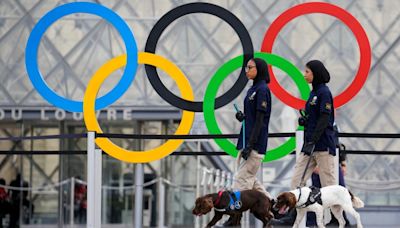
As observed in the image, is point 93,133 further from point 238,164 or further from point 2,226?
point 2,226

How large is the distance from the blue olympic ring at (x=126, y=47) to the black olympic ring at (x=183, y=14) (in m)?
0.32

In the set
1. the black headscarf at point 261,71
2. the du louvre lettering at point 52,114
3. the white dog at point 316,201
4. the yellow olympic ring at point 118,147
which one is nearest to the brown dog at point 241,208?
the white dog at point 316,201

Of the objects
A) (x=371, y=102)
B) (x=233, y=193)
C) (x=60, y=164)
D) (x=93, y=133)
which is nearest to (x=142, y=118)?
(x=60, y=164)

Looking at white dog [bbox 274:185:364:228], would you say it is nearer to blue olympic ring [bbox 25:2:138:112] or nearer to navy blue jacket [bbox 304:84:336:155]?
navy blue jacket [bbox 304:84:336:155]

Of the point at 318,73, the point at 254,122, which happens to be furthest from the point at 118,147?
the point at 318,73

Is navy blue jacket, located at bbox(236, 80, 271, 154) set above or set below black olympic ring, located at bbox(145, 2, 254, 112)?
below

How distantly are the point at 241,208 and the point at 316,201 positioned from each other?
2.50 feet

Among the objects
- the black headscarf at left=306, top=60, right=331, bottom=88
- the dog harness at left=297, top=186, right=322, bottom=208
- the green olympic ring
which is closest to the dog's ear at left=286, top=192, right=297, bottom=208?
the dog harness at left=297, top=186, right=322, bottom=208

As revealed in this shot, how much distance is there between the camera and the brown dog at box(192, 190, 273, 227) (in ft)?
38.6

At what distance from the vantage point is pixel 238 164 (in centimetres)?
1261

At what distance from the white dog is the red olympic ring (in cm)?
328

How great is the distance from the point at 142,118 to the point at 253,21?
3232mm

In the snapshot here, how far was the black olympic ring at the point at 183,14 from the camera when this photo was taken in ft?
50.5

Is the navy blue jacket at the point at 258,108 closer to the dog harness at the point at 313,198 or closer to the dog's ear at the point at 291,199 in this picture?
the dog harness at the point at 313,198
